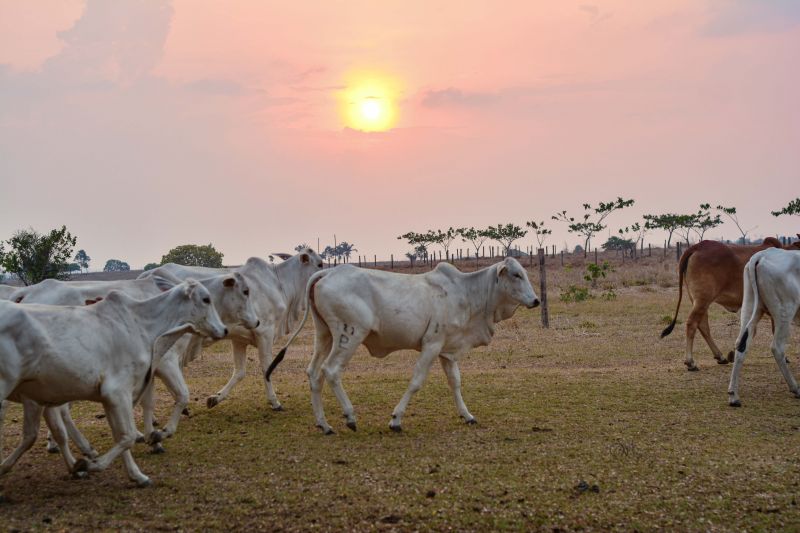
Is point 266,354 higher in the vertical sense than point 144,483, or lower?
higher

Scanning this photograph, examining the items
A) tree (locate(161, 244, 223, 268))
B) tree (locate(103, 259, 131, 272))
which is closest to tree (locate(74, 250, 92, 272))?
tree (locate(103, 259, 131, 272))

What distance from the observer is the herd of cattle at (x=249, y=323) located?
248 inches

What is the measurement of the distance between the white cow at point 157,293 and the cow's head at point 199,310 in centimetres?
101

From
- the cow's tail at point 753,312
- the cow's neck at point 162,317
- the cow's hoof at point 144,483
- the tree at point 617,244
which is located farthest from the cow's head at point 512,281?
the tree at point 617,244

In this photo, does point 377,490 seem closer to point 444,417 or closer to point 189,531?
point 189,531

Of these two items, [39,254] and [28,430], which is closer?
[28,430]

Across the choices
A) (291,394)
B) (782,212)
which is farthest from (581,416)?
(782,212)

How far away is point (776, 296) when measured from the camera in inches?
410

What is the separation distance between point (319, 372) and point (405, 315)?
119 cm

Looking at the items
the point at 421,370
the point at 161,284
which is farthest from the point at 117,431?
the point at 421,370

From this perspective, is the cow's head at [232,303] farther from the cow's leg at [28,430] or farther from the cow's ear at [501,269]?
the cow's ear at [501,269]

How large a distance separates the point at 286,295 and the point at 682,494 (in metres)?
6.48

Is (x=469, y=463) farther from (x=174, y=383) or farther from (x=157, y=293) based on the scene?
(x=157, y=293)

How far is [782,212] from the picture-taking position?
56.2m
